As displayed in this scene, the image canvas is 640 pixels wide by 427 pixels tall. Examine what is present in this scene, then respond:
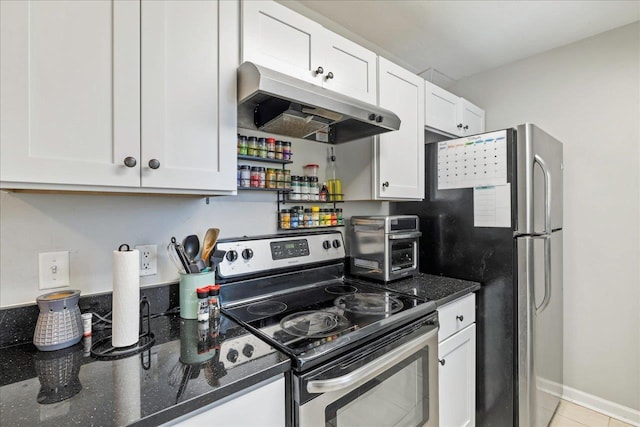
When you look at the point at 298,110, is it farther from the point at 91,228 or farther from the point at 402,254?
the point at 402,254

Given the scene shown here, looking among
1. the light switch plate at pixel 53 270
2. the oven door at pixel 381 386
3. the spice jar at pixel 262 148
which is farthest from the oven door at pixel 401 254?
the light switch plate at pixel 53 270

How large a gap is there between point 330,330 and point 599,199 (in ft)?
7.31

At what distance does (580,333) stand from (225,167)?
2.67 meters

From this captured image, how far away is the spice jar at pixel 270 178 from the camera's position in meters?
1.50

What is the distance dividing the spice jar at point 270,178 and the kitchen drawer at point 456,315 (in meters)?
1.02

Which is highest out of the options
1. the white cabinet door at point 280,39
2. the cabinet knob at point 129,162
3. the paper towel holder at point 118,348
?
the white cabinet door at point 280,39

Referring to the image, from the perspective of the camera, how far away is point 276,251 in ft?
4.91

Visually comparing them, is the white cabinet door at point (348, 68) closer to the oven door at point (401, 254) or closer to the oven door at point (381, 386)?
the oven door at point (401, 254)

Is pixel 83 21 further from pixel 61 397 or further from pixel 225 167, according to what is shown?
pixel 61 397

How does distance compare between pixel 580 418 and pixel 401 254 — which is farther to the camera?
pixel 580 418

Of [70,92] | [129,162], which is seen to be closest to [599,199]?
[129,162]

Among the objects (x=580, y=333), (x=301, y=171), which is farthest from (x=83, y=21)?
(x=580, y=333)

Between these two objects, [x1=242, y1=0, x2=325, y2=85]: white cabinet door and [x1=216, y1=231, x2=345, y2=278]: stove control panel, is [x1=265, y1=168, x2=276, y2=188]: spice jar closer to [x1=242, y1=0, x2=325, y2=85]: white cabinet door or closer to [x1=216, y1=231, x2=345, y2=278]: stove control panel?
[x1=216, y1=231, x2=345, y2=278]: stove control panel

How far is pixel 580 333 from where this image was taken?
2131mm
